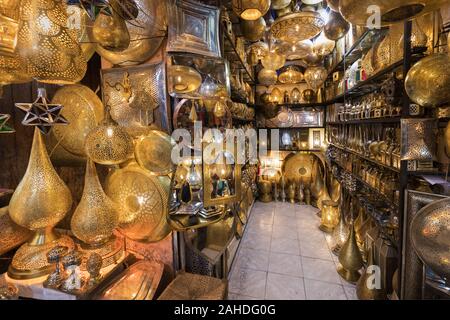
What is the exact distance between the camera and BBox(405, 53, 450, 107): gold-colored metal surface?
33.3 inches

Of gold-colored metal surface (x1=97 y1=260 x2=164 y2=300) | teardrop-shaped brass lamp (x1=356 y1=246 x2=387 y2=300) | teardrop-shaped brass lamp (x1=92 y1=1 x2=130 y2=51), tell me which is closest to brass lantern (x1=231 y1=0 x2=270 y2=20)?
teardrop-shaped brass lamp (x1=92 y1=1 x2=130 y2=51)

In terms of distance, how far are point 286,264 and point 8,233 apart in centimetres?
198

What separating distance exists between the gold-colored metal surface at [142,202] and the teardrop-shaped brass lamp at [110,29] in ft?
1.71

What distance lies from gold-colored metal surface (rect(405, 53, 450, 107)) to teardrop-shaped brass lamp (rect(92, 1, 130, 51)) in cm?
115

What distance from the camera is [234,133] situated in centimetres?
122

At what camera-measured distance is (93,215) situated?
0.82m

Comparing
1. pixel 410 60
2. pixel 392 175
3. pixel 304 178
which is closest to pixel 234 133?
pixel 410 60

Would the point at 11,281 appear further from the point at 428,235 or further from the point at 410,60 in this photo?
the point at 410,60

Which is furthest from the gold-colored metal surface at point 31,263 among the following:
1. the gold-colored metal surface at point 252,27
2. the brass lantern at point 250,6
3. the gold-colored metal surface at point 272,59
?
the gold-colored metal surface at point 272,59

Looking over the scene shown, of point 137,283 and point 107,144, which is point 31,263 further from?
point 107,144

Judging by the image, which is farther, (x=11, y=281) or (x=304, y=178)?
(x=304, y=178)

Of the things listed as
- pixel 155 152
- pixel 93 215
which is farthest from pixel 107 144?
pixel 93 215

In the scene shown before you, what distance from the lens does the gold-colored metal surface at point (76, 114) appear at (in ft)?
3.19
